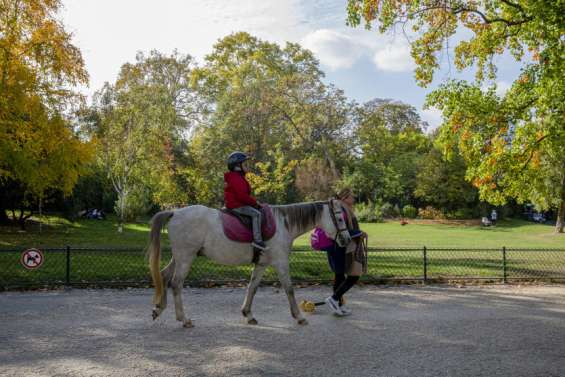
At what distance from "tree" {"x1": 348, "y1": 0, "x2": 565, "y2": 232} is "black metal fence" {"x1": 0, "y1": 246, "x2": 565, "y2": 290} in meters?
2.82

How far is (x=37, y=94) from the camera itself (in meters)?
20.5

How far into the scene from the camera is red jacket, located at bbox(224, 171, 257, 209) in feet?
24.2

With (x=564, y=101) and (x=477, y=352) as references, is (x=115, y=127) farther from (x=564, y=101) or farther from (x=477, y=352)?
(x=477, y=352)

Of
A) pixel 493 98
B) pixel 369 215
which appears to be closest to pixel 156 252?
pixel 493 98

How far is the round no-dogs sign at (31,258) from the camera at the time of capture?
1082 cm

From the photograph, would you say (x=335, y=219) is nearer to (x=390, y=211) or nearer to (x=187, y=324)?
(x=187, y=324)

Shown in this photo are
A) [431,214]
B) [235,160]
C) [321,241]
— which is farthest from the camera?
[431,214]

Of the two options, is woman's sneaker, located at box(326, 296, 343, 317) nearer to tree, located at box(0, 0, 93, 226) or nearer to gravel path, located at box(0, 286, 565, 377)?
gravel path, located at box(0, 286, 565, 377)

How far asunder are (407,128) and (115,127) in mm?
52695

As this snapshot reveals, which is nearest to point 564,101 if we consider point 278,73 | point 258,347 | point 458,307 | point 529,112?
point 529,112

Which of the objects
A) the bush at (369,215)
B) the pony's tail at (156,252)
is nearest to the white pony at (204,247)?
the pony's tail at (156,252)

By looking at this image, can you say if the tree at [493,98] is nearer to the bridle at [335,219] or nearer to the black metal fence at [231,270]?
the black metal fence at [231,270]

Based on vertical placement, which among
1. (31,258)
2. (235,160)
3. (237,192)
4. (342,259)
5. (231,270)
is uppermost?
(235,160)

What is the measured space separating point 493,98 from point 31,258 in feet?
48.7
